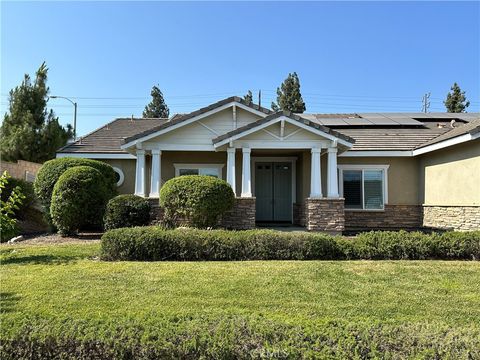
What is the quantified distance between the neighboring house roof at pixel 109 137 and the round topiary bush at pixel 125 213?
9.48 feet

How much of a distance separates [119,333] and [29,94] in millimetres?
20434

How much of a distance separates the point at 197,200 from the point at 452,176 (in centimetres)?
821

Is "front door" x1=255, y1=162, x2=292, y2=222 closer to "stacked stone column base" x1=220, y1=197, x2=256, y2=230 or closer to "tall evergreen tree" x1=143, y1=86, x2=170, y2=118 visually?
"stacked stone column base" x1=220, y1=197, x2=256, y2=230

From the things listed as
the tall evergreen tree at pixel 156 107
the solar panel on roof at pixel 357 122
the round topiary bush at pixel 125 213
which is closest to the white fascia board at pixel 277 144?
the round topiary bush at pixel 125 213

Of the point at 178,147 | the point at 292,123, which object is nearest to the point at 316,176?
the point at 292,123

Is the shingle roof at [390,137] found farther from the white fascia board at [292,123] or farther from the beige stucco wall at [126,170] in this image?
the beige stucco wall at [126,170]

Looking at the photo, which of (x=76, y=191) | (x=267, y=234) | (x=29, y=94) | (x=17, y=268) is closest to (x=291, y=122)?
(x=267, y=234)

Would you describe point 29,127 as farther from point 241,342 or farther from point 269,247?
point 241,342

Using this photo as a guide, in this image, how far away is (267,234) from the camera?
7.90 meters

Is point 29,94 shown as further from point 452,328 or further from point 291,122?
point 452,328

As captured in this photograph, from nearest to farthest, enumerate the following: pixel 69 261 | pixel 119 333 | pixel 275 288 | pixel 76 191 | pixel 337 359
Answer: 1. pixel 337 359
2. pixel 119 333
3. pixel 275 288
4. pixel 69 261
5. pixel 76 191

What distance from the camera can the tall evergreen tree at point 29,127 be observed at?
65.0 feet

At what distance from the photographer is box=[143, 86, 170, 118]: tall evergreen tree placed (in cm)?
5584

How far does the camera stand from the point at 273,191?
1484 cm
